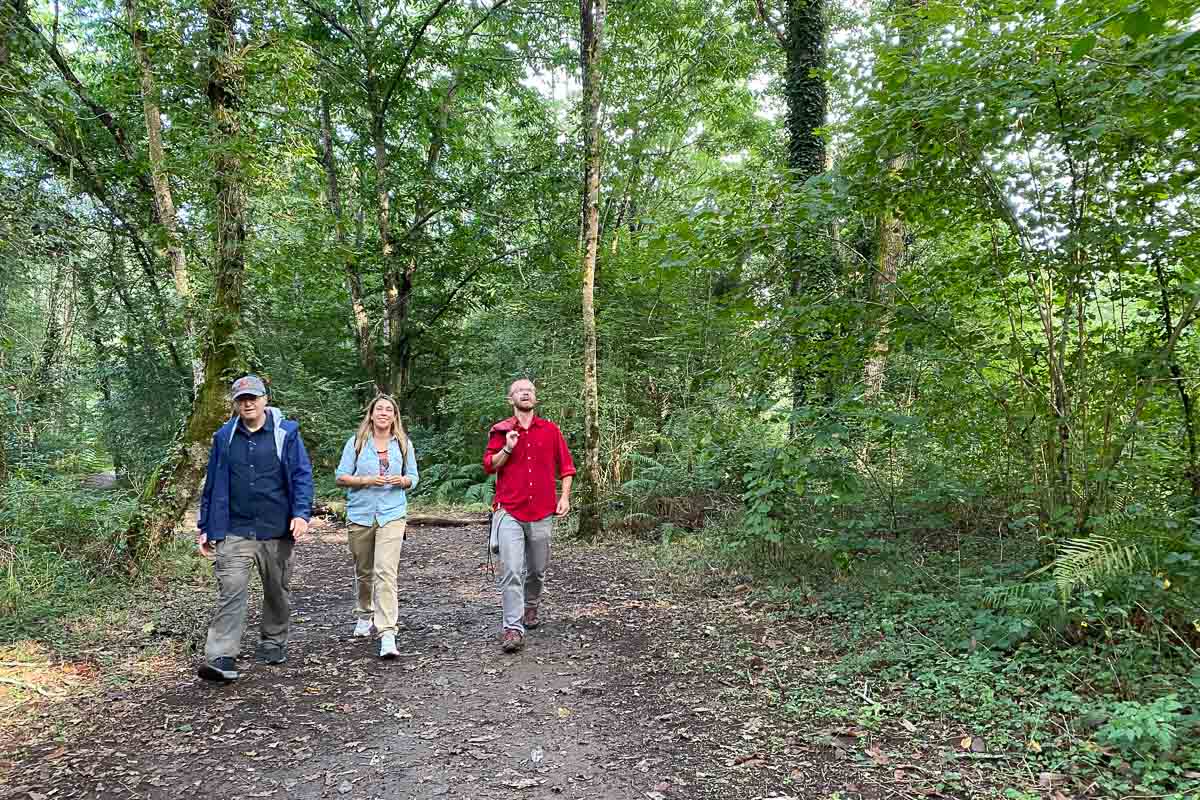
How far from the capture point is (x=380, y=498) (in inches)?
225

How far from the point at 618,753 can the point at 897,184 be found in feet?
15.6

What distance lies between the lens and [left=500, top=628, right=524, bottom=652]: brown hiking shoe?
5570mm

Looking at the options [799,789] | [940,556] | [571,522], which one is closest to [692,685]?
[799,789]

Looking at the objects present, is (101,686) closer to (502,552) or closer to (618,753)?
(502,552)

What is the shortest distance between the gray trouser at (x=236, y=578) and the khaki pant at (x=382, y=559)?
598 mm

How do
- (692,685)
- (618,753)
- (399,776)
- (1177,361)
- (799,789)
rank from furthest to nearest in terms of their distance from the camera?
1. (692,685)
2. (1177,361)
3. (618,753)
4. (399,776)
5. (799,789)

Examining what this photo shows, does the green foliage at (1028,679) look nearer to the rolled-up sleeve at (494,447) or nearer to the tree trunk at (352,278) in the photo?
the rolled-up sleeve at (494,447)

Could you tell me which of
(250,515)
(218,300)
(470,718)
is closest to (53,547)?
(218,300)

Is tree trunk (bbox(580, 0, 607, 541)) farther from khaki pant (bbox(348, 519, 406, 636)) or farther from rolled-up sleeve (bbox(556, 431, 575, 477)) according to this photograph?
khaki pant (bbox(348, 519, 406, 636))

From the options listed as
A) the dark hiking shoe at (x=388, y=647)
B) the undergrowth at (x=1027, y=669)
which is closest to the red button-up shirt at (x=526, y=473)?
the dark hiking shoe at (x=388, y=647)

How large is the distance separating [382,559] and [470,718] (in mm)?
1737

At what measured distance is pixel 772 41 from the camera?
13641 millimetres

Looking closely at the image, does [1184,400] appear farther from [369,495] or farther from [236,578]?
[236,578]

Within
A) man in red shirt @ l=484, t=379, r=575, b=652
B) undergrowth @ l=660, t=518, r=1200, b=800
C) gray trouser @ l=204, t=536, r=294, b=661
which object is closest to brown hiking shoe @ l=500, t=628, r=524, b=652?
man in red shirt @ l=484, t=379, r=575, b=652
